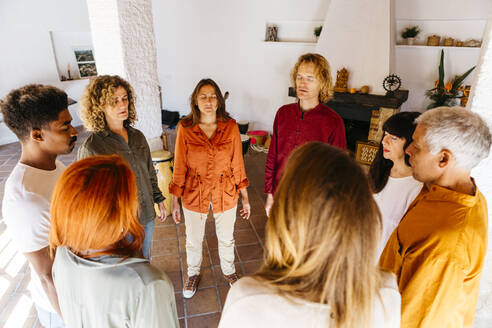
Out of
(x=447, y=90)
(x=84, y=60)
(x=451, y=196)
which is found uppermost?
(x=84, y=60)

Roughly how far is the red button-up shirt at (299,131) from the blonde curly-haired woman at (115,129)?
1.01 meters

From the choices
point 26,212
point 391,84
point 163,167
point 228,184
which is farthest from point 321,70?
point 391,84

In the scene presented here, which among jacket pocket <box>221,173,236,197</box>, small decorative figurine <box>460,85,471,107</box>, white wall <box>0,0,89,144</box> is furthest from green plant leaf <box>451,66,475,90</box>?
white wall <box>0,0,89,144</box>

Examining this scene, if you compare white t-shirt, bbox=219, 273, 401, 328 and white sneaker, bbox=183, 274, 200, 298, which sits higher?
white t-shirt, bbox=219, 273, 401, 328

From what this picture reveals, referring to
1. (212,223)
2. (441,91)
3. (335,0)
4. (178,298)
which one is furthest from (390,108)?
(178,298)

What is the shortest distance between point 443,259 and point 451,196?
0.84ft

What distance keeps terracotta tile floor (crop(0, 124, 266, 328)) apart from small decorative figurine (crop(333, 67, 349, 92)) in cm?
268

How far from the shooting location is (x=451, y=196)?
3.85 ft

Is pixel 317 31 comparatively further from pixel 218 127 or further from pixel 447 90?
pixel 218 127

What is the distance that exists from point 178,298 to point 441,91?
510cm

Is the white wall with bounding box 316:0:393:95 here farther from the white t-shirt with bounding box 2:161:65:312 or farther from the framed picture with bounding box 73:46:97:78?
the framed picture with bounding box 73:46:97:78

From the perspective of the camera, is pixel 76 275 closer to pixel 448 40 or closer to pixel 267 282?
pixel 267 282

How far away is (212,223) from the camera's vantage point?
3584 millimetres

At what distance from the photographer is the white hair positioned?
1.17m
